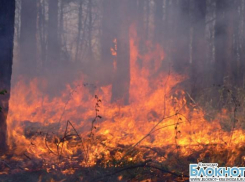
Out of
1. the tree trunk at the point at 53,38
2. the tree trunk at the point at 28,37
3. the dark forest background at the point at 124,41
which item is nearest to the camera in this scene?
the dark forest background at the point at 124,41

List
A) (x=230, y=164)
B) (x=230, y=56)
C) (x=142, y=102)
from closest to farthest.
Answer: (x=230, y=164) → (x=142, y=102) → (x=230, y=56)

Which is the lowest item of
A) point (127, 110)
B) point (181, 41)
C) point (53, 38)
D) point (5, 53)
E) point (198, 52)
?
point (127, 110)

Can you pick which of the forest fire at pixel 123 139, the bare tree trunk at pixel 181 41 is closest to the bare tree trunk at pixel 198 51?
the bare tree trunk at pixel 181 41

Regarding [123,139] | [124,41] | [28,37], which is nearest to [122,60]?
[124,41]

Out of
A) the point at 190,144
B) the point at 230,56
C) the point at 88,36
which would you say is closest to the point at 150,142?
the point at 190,144

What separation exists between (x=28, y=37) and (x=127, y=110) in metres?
9.12

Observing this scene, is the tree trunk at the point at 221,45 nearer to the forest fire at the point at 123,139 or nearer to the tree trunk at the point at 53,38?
the forest fire at the point at 123,139

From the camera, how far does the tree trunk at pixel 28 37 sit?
39.6 ft

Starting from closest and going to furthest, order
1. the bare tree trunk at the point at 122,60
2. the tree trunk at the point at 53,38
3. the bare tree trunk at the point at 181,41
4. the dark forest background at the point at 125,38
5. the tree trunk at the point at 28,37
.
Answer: the bare tree trunk at the point at 122,60 → the dark forest background at the point at 125,38 → the bare tree trunk at the point at 181,41 → the tree trunk at the point at 28,37 → the tree trunk at the point at 53,38

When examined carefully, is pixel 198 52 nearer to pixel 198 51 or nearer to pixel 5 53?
pixel 198 51

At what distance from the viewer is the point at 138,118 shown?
19.0 ft

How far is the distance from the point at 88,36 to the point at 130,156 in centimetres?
1816

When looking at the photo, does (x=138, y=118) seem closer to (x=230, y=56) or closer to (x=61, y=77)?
(x=230, y=56)

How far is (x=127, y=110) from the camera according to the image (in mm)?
6332
